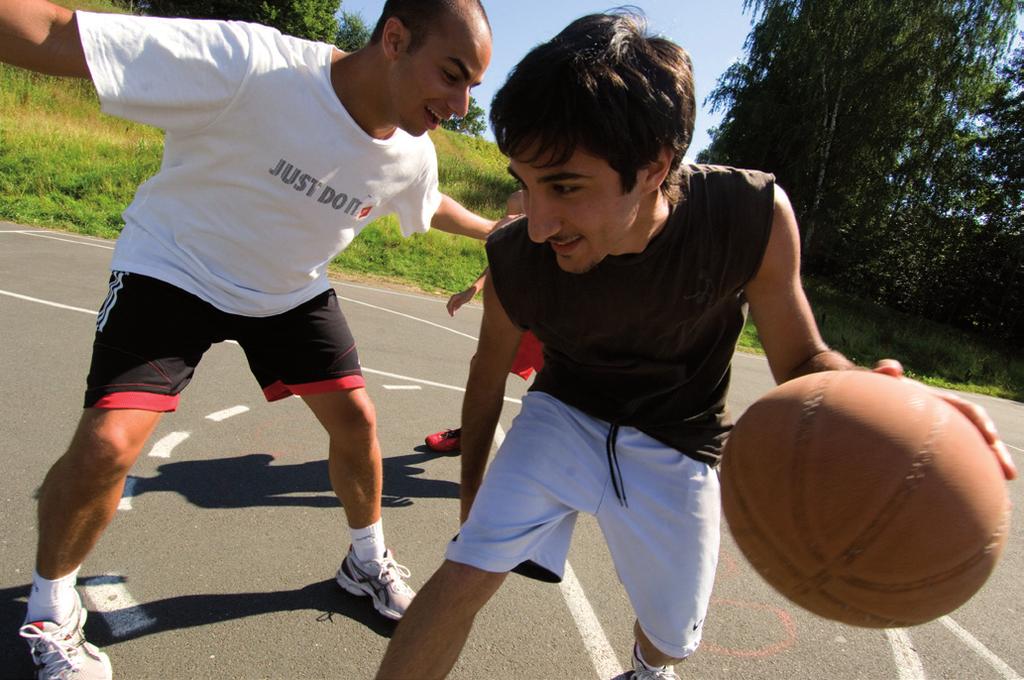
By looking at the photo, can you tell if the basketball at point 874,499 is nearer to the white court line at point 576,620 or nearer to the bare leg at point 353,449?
the white court line at point 576,620

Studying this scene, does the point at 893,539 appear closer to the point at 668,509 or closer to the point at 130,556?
the point at 668,509

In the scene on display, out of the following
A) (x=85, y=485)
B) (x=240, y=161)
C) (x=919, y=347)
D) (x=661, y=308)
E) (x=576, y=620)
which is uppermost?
(x=240, y=161)

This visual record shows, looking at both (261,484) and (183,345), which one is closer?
(183,345)

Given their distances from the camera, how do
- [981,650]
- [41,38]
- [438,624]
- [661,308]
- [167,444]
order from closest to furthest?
[438,624]
[41,38]
[661,308]
[981,650]
[167,444]

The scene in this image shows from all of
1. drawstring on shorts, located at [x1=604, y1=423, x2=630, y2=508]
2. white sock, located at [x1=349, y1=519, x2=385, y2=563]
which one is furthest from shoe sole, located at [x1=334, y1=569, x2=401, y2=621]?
drawstring on shorts, located at [x1=604, y1=423, x2=630, y2=508]

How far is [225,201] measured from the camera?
2.34 meters

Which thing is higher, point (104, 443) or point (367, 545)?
point (104, 443)

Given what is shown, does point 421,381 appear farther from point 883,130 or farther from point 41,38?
point 883,130

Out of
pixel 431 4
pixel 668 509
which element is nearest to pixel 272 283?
pixel 431 4

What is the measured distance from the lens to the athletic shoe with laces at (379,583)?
282 cm

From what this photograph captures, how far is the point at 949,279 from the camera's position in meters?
23.5

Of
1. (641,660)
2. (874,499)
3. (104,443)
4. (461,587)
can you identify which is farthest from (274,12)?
(874,499)

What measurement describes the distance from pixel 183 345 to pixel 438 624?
4.48 ft

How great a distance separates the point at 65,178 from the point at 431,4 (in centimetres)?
1575
